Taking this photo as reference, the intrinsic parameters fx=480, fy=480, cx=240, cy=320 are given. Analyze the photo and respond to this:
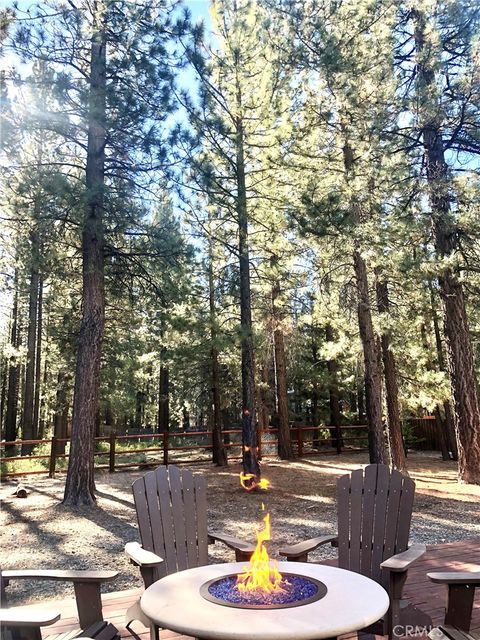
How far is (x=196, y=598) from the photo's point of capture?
1876 mm

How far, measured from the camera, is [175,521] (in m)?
2.96

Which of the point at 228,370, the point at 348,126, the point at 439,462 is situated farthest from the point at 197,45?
the point at 439,462

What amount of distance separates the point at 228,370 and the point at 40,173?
→ 31.7ft

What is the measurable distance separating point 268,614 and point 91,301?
6.35 meters

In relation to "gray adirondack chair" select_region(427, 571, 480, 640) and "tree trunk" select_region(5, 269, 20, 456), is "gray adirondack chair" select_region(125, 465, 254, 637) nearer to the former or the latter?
"gray adirondack chair" select_region(427, 571, 480, 640)

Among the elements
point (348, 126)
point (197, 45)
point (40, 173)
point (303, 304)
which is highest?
point (197, 45)

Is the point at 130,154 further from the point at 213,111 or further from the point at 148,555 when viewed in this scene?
the point at 148,555

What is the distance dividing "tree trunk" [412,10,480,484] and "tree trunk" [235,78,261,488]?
3.07 m

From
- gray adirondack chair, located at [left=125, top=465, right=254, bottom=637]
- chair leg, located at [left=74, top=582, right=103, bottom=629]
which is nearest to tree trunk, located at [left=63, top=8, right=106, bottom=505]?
gray adirondack chair, located at [left=125, top=465, right=254, bottom=637]

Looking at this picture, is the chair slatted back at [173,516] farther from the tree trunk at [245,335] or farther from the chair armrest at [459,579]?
the tree trunk at [245,335]

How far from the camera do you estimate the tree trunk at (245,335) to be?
8281mm

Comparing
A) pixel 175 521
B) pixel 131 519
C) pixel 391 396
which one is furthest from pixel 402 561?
pixel 391 396

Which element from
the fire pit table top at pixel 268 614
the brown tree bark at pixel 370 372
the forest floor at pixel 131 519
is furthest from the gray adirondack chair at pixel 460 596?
the brown tree bark at pixel 370 372

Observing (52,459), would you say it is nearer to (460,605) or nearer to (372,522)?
(372,522)
